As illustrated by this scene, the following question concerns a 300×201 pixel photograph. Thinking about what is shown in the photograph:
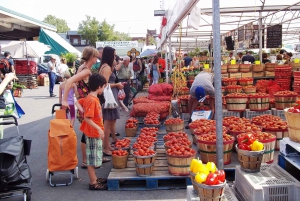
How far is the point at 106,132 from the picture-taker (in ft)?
21.7

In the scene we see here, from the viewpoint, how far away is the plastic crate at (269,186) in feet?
11.2

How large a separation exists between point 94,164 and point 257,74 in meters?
9.22

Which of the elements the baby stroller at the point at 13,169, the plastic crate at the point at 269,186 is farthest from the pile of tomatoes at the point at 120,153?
the plastic crate at the point at 269,186

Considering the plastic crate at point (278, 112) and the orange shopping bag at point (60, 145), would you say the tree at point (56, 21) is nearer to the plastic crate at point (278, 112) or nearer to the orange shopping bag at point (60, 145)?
the plastic crate at point (278, 112)

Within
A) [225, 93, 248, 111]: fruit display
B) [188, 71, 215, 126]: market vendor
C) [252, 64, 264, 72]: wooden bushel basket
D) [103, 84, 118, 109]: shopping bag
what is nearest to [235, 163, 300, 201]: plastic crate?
[103, 84, 118, 109]: shopping bag

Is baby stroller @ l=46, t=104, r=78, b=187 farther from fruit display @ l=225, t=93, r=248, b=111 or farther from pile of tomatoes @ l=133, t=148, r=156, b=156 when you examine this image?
fruit display @ l=225, t=93, r=248, b=111

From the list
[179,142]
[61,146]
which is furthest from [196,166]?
[61,146]

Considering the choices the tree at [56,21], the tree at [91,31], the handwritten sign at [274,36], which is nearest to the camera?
the handwritten sign at [274,36]

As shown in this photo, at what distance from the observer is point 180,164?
498 centimetres

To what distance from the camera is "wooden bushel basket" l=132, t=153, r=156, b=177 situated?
16.4 ft

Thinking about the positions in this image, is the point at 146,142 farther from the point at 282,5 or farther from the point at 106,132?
the point at 282,5

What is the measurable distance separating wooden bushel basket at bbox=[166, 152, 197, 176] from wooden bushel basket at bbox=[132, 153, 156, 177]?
0.31 m

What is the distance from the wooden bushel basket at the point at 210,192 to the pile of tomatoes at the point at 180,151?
174 cm

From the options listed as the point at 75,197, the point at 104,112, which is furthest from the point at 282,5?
the point at 75,197
